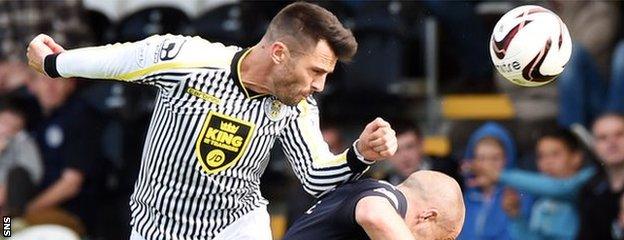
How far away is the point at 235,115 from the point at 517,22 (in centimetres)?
204

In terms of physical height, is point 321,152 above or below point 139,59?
below

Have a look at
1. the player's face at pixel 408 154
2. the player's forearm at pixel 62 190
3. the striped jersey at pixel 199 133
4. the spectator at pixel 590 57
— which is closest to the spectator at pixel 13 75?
the player's forearm at pixel 62 190

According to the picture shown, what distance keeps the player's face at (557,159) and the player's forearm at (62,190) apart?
4391 mm

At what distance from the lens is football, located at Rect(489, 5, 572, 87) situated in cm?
809

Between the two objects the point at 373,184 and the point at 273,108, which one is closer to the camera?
the point at 373,184

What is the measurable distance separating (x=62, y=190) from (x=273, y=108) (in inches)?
231

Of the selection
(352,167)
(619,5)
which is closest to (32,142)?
(619,5)

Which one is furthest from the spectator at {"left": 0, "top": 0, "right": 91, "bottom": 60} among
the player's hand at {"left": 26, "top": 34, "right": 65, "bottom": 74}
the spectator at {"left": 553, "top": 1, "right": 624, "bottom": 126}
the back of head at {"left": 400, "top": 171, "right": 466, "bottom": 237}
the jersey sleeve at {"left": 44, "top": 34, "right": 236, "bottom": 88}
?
the back of head at {"left": 400, "top": 171, "right": 466, "bottom": 237}

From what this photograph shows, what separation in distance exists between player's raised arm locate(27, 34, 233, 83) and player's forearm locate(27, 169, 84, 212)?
5448 mm

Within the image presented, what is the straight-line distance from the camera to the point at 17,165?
42.5 ft

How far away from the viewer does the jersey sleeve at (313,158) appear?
714cm

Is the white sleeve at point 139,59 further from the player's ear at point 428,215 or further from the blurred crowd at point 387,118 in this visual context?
the blurred crowd at point 387,118

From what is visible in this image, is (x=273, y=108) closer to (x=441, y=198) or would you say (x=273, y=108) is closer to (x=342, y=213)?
(x=342, y=213)

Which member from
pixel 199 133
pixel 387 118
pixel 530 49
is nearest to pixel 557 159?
pixel 387 118
